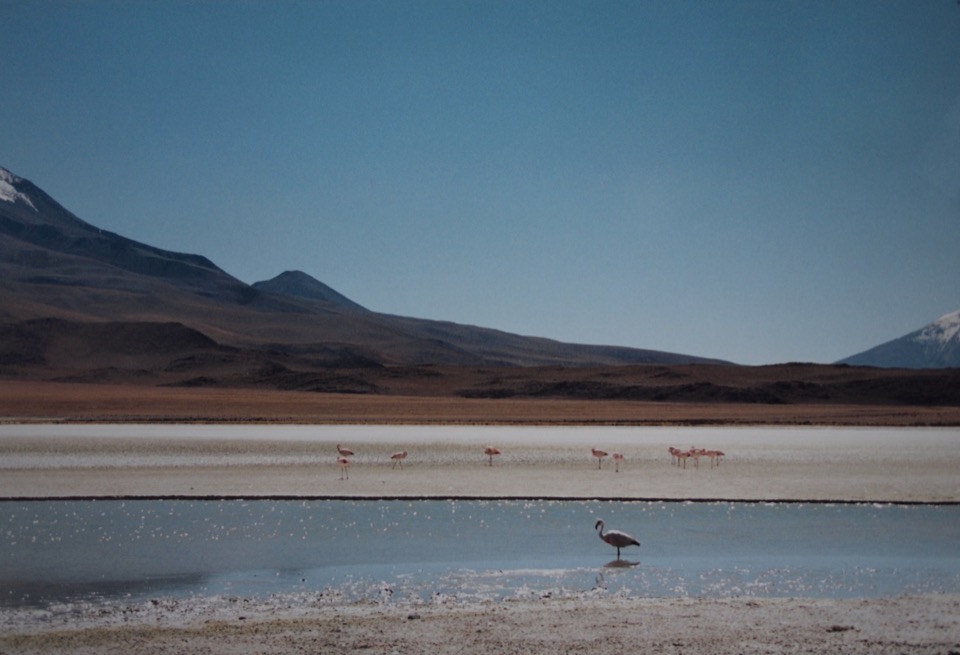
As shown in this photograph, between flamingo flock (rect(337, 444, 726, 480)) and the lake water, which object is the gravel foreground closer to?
the lake water

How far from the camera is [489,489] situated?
18.0 meters

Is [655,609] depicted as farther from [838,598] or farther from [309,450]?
[309,450]

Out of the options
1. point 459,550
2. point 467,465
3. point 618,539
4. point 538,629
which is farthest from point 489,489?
point 538,629

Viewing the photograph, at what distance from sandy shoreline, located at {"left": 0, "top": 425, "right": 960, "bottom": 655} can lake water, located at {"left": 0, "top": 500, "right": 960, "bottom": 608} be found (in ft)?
2.34

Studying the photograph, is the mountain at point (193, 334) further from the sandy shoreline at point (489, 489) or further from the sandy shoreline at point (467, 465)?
the sandy shoreline at point (489, 489)

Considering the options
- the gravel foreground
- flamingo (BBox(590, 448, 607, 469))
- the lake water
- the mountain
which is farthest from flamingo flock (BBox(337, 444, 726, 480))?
the mountain

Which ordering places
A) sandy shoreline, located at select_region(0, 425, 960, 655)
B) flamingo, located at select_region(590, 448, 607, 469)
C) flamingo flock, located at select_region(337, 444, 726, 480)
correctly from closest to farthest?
sandy shoreline, located at select_region(0, 425, 960, 655), flamingo flock, located at select_region(337, 444, 726, 480), flamingo, located at select_region(590, 448, 607, 469)

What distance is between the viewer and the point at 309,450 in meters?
26.5

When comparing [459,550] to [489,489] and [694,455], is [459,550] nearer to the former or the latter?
[489,489]

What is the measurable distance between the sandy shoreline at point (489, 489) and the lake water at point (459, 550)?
0.71 m

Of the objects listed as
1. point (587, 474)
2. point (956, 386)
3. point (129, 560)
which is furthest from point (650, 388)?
point (129, 560)

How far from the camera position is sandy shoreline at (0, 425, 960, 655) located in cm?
800

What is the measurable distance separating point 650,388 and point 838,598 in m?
58.7

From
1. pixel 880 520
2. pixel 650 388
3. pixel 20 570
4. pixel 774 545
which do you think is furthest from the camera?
pixel 650 388
